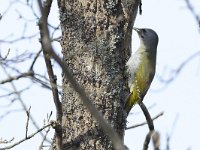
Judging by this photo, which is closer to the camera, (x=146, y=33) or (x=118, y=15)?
(x=118, y=15)

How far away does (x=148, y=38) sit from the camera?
4.93m

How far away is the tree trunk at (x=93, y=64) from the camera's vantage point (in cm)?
282

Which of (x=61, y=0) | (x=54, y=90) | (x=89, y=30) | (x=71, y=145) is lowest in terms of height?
(x=71, y=145)

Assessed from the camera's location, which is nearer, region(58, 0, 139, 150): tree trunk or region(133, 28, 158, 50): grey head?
region(58, 0, 139, 150): tree trunk

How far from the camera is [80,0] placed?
3.07 metres

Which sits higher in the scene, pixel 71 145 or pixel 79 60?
pixel 79 60

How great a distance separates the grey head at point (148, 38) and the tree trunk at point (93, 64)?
172 centimetres

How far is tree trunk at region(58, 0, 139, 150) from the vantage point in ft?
9.26

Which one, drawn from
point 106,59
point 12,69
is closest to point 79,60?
point 106,59

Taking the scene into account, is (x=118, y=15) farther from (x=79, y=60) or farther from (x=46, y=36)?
(x=46, y=36)

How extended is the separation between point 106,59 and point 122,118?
1.13 ft

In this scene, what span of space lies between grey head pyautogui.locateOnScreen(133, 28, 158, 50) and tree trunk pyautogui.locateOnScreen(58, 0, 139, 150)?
1716 mm

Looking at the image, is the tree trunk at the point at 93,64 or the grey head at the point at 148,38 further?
the grey head at the point at 148,38

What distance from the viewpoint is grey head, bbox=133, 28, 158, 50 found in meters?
4.87
